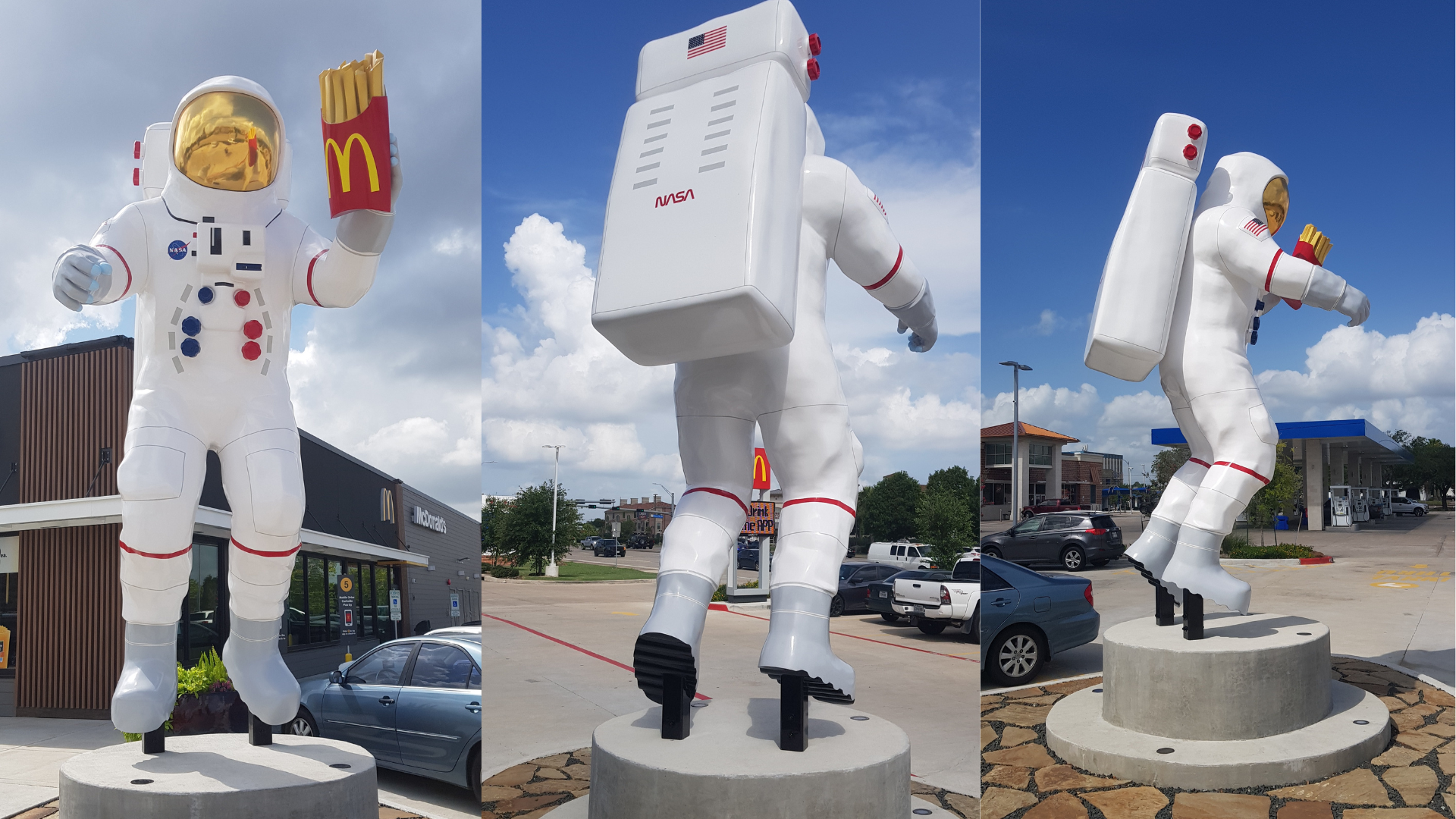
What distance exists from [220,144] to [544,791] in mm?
2977

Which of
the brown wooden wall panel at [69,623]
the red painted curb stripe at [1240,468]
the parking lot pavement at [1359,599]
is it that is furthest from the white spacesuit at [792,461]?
the brown wooden wall panel at [69,623]

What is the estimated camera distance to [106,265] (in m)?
3.06

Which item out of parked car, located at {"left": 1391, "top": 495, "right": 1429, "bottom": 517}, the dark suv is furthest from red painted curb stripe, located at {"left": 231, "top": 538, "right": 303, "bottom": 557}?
parked car, located at {"left": 1391, "top": 495, "right": 1429, "bottom": 517}

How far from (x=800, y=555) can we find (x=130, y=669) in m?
2.33

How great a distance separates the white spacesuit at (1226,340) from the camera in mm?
4230

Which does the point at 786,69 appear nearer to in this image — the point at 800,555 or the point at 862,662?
the point at 800,555

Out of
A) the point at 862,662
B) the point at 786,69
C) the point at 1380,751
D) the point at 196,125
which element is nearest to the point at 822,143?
the point at 786,69

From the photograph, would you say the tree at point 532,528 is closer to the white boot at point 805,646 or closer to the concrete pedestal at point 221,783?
the concrete pedestal at point 221,783

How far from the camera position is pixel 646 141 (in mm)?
2740

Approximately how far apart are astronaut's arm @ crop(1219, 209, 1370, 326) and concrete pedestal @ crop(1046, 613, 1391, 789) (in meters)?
1.57

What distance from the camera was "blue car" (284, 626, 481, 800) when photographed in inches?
172

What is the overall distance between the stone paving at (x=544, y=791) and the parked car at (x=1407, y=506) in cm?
2063

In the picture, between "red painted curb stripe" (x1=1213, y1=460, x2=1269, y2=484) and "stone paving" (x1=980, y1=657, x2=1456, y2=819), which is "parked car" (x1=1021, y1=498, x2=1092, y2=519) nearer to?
"stone paving" (x1=980, y1=657, x2=1456, y2=819)

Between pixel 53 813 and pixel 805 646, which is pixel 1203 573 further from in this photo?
pixel 53 813
